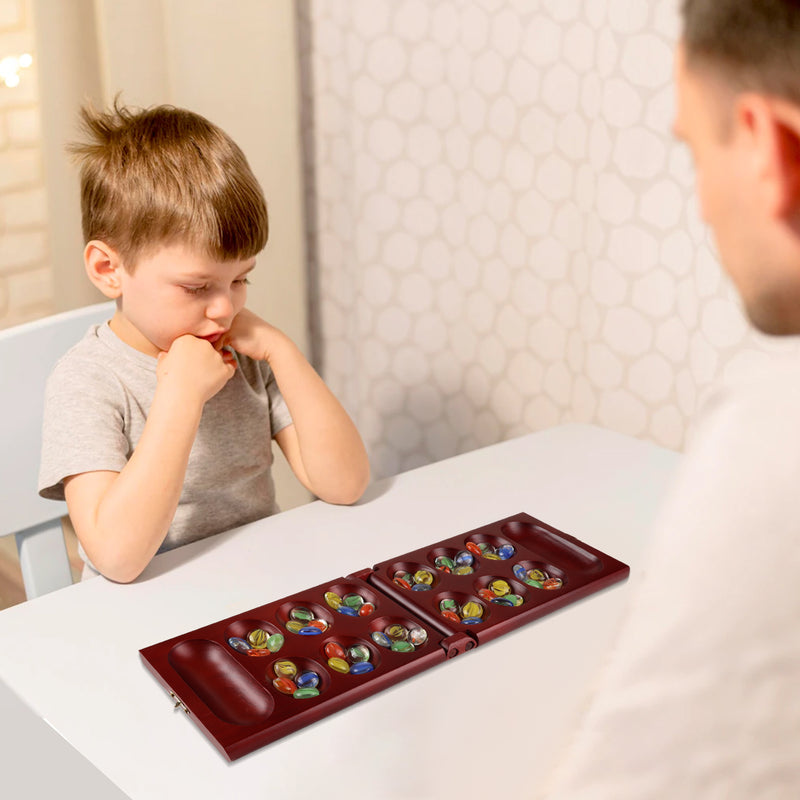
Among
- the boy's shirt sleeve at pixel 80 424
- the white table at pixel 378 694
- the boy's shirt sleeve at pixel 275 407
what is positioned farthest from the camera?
the boy's shirt sleeve at pixel 275 407

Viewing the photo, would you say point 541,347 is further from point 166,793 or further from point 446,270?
point 166,793

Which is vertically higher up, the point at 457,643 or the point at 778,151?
the point at 778,151

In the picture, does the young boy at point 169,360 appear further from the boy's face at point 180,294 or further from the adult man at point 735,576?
the adult man at point 735,576

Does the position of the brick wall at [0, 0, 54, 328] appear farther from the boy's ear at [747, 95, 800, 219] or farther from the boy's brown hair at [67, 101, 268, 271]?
the boy's ear at [747, 95, 800, 219]

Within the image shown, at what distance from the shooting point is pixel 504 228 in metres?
Answer: 1.46

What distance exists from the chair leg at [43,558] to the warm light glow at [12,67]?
3.47 feet

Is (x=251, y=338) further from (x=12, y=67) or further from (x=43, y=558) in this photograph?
(x=12, y=67)

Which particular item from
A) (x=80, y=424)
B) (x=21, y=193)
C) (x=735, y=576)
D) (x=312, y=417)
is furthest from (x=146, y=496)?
(x=21, y=193)

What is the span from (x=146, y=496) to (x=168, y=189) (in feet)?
1.03

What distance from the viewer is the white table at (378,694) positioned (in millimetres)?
622

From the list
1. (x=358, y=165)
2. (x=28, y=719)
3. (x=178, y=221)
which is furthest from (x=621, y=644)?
(x=358, y=165)

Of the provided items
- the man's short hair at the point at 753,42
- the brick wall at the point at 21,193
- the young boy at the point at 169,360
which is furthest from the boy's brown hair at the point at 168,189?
the brick wall at the point at 21,193

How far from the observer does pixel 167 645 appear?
0.74m

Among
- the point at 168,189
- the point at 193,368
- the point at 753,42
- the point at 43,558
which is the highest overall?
the point at 753,42
